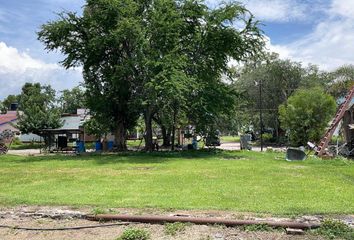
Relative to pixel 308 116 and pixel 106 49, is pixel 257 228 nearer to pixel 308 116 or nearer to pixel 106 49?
pixel 106 49

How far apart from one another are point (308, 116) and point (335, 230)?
34.3 meters

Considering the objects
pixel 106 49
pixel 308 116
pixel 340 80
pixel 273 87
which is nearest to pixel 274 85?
pixel 273 87

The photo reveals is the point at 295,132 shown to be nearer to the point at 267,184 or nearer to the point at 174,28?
the point at 174,28

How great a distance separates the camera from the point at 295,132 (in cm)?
4122

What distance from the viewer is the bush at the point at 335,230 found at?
703cm


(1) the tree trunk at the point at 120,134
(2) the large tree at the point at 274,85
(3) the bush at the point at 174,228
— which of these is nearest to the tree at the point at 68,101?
(2) the large tree at the point at 274,85

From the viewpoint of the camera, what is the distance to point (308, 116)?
132 ft

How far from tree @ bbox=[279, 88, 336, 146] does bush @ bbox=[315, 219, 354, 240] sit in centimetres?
3366

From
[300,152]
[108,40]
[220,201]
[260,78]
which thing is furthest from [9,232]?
[260,78]

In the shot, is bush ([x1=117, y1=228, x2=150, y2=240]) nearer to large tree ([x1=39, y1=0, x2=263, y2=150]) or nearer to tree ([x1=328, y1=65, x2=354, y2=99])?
large tree ([x1=39, y1=0, x2=263, y2=150])

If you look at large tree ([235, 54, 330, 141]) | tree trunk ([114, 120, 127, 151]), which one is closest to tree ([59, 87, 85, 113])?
large tree ([235, 54, 330, 141])

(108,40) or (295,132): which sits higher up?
(108,40)

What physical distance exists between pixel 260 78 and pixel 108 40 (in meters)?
34.6

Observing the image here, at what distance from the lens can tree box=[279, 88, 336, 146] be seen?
40312mm
